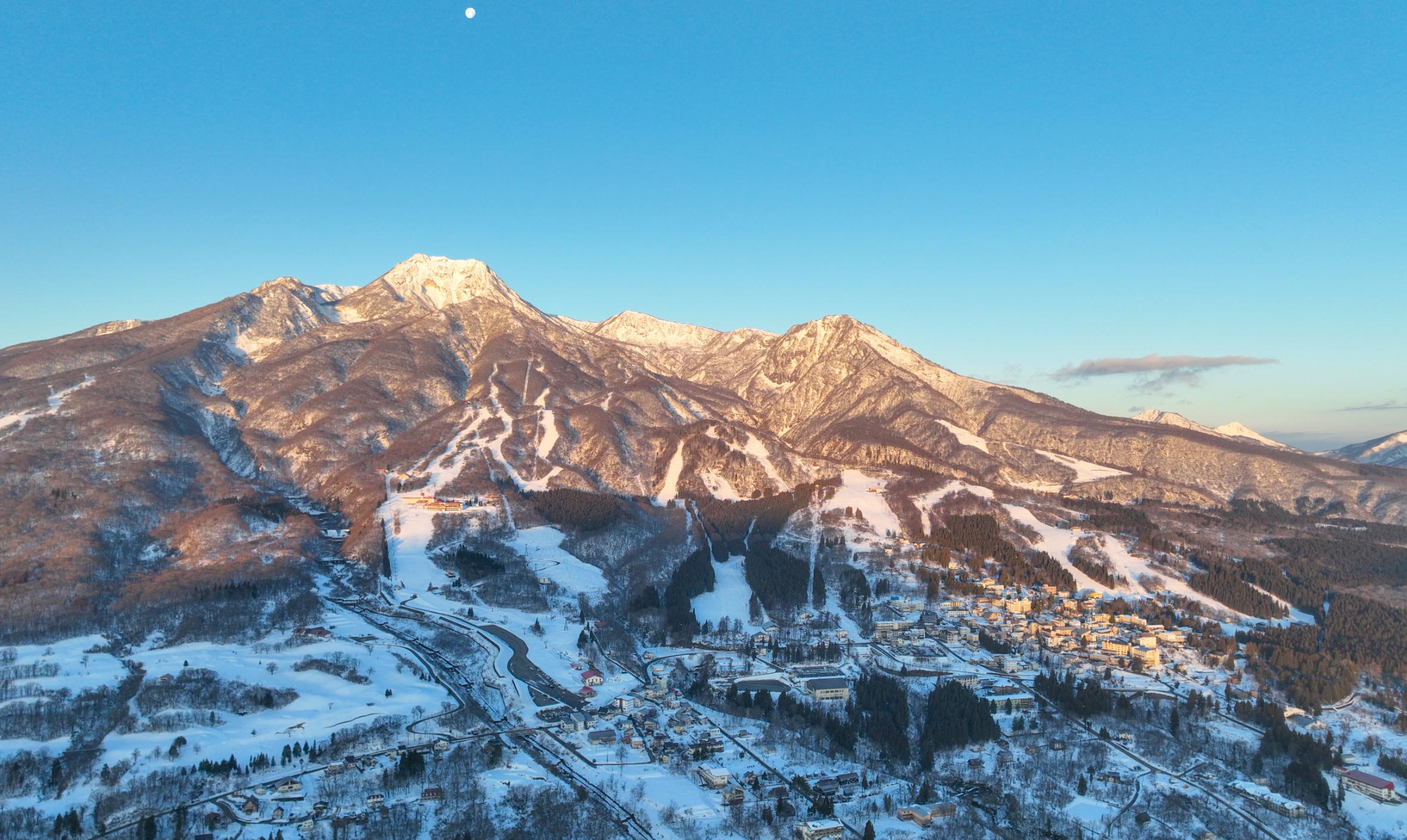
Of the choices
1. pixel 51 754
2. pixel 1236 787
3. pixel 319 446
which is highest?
pixel 319 446

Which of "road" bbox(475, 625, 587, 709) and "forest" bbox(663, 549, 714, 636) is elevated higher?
"forest" bbox(663, 549, 714, 636)

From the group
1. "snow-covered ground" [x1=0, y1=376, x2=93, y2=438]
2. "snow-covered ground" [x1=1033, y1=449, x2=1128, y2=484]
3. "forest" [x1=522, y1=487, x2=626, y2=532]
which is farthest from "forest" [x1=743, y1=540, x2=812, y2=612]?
"snow-covered ground" [x1=0, y1=376, x2=93, y2=438]

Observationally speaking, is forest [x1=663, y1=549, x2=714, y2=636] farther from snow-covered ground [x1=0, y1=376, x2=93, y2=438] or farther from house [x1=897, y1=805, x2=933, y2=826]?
snow-covered ground [x1=0, y1=376, x2=93, y2=438]

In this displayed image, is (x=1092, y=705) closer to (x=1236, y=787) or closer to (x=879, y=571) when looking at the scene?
(x=1236, y=787)

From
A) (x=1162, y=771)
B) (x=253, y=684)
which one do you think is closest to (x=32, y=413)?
(x=253, y=684)

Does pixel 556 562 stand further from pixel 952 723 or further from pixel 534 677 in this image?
pixel 952 723

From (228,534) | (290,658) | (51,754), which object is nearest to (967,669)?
(290,658)
